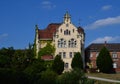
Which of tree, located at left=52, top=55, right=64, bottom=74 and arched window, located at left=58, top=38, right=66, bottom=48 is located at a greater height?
arched window, located at left=58, top=38, right=66, bottom=48

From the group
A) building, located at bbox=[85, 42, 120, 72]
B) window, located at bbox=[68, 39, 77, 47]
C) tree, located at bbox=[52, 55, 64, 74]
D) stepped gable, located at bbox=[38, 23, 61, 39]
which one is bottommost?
tree, located at bbox=[52, 55, 64, 74]

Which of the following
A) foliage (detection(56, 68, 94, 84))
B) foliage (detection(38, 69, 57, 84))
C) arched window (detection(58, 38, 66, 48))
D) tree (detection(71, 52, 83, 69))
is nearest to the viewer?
foliage (detection(38, 69, 57, 84))

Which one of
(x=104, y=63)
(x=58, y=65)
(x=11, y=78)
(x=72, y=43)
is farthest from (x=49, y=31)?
(x=11, y=78)

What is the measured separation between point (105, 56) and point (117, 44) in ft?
50.8

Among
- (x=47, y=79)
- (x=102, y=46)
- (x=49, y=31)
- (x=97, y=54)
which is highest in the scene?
(x=49, y=31)

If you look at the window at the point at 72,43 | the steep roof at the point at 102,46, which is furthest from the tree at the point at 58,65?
the steep roof at the point at 102,46

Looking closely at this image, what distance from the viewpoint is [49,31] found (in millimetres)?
106062

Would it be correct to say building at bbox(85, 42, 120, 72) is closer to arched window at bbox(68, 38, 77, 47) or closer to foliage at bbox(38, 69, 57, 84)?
arched window at bbox(68, 38, 77, 47)

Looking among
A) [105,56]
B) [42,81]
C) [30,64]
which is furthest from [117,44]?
[42,81]

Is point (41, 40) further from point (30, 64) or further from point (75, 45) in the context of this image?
point (30, 64)

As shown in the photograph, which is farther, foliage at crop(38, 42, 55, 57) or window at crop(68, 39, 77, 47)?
window at crop(68, 39, 77, 47)

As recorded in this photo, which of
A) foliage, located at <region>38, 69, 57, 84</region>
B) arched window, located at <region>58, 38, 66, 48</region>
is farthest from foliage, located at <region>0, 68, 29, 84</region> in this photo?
arched window, located at <region>58, 38, 66, 48</region>

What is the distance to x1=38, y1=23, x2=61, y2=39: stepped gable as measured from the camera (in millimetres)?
104312

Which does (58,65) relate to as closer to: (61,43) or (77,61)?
(77,61)
